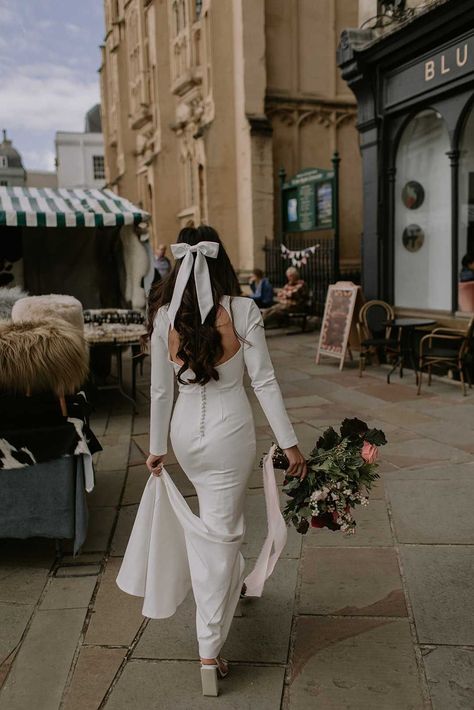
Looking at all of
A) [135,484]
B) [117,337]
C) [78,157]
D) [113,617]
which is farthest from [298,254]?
[78,157]

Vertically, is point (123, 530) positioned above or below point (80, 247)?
below

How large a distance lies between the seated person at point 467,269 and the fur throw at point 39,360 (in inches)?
249

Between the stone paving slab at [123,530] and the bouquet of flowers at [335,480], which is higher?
the bouquet of flowers at [335,480]

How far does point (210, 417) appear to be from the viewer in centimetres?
271

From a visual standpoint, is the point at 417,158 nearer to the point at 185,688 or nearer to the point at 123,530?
the point at 123,530

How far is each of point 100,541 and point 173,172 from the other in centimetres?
1939

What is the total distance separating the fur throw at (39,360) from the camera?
3.95 meters

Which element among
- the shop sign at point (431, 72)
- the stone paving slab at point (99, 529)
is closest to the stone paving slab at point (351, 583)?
the stone paving slab at point (99, 529)

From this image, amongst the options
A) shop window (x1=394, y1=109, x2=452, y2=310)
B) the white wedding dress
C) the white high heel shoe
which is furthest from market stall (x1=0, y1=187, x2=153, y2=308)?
the white high heel shoe

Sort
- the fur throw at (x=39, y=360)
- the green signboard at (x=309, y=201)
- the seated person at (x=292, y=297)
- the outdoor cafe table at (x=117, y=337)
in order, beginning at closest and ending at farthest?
the fur throw at (x=39, y=360), the outdoor cafe table at (x=117, y=337), the green signboard at (x=309, y=201), the seated person at (x=292, y=297)

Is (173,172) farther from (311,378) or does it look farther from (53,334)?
(53,334)

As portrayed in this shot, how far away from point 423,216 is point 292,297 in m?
4.48

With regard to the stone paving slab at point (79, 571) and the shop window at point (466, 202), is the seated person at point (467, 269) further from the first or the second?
the stone paving slab at point (79, 571)

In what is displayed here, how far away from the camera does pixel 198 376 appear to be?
2670mm
